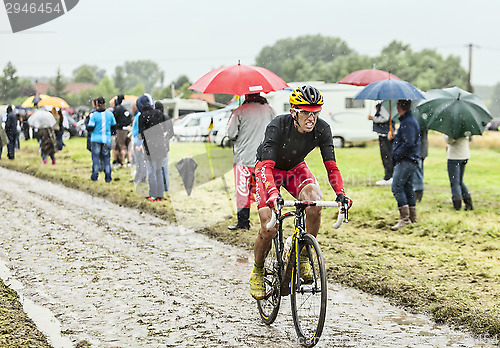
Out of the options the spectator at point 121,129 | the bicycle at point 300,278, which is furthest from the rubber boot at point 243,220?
the spectator at point 121,129

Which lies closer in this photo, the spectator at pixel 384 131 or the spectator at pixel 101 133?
the spectator at pixel 384 131

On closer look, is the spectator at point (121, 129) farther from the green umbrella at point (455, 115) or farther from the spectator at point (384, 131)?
the green umbrella at point (455, 115)

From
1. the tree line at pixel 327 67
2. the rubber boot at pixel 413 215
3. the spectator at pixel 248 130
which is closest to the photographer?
the spectator at pixel 248 130

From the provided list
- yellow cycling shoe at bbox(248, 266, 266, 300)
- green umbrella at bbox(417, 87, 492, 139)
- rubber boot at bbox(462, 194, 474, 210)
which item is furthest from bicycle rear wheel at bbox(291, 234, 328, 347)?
rubber boot at bbox(462, 194, 474, 210)

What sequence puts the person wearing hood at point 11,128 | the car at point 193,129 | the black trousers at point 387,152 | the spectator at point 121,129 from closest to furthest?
the black trousers at point 387,152 → the spectator at point 121,129 → the person wearing hood at point 11,128 → the car at point 193,129

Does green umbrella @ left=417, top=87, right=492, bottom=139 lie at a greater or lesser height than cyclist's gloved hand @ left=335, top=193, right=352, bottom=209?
greater

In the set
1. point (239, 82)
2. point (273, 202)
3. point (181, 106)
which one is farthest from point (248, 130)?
point (181, 106)

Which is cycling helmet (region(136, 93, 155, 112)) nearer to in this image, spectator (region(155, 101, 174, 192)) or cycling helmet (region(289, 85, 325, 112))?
spectator (region(155, 101, 174, 192))

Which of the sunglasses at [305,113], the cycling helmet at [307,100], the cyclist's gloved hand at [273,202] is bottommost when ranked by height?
the cyclist's gloved hand at [273,202]

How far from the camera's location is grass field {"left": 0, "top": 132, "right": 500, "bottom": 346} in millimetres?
6633

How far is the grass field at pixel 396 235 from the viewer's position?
261 inches

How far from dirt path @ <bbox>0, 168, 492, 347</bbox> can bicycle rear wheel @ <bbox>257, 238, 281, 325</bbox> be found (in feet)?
0.38

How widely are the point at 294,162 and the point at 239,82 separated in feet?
13.0

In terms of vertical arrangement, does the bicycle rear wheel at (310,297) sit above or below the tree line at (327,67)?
below
